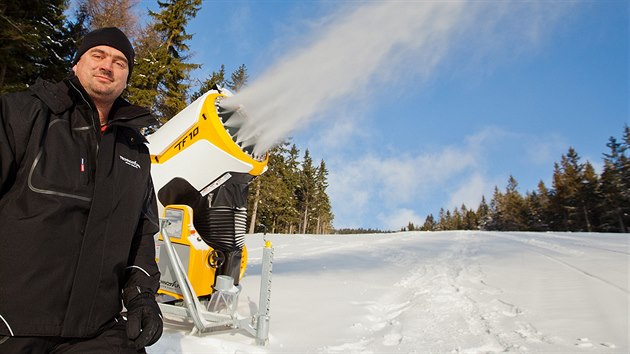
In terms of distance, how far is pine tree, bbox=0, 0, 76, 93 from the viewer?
12.1 meters

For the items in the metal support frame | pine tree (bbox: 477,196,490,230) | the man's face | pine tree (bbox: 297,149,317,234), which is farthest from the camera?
pine tree (bbox: 477,196,490,230)

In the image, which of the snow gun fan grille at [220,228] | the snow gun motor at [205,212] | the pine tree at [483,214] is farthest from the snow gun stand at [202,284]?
the pine tree at [483,214]

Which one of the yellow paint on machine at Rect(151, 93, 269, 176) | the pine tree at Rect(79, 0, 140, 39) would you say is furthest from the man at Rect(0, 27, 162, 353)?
the pine tree at Rect(79, 0, 140, 39)

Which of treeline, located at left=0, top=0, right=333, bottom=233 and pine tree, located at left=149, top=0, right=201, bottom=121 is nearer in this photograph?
treeline, located at left=0, top=0, right=333, bottom=233

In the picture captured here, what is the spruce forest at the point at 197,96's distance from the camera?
1401 cm

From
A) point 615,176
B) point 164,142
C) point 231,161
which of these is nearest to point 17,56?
point 164,142

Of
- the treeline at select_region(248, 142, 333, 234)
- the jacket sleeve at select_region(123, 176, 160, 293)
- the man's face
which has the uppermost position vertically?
the treeline at select_region(248, 142, 333, 234)

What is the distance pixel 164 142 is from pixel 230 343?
2.27 m

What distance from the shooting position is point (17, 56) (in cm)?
1396

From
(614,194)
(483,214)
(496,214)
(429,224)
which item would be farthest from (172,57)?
(429,224)

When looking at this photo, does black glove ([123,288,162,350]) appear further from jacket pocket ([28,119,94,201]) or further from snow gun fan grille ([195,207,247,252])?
snow gun fan grille ([195,207,247,252])

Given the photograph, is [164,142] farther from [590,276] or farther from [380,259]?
[380,259]

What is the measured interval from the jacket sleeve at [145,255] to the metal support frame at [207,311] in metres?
1.57

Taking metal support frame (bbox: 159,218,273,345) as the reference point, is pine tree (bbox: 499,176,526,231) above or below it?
above
